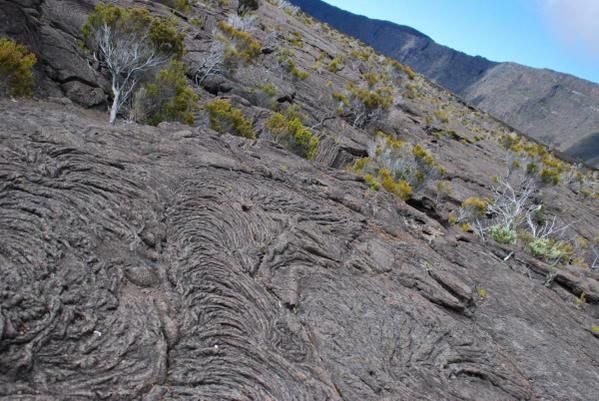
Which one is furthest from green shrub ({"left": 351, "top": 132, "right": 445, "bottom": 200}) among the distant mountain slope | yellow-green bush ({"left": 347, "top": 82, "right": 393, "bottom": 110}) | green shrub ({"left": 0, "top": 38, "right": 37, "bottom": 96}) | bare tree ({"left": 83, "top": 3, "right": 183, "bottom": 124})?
the distant mountain slope

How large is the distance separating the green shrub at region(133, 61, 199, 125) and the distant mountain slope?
85673 mm

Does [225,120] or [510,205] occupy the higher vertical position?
[510,205]

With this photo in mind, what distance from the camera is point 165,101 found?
1503 cm

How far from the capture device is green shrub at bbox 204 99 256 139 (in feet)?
52.6

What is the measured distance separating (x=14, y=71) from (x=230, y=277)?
7.80m

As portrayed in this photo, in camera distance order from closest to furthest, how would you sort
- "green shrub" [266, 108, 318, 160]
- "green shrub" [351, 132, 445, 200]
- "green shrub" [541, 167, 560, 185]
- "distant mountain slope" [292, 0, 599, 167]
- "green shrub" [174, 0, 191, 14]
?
1. "green shrub" [266, 108, 318, 160]
2. "green shrub" [351, 132, 445, 200]
3. "green shrub" [174, 0, 191, 14]
4. "green shrub" [541, 167, 560, 185]
5. "distant mountain slope" [292, 0, 599, 167]

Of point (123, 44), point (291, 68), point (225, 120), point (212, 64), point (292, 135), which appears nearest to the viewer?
point (123, 44)

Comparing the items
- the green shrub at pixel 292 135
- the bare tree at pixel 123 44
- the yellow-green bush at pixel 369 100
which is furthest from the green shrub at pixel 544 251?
the yellow-green bush at pixel 369 100

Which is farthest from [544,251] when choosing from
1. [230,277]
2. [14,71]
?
[14,71]

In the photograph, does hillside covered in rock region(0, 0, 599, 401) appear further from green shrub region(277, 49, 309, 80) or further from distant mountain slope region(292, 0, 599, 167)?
distant mountain slope region(292, 0, 599, 167)

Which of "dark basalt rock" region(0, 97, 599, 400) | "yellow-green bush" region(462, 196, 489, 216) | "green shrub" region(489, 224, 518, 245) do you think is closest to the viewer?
"dark basalt rock" region(0, 97, 599, 400)

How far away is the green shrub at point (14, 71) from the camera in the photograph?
1073 cm

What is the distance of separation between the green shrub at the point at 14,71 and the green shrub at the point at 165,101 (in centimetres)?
324

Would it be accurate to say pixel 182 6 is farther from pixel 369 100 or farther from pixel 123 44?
pixel 123 44
